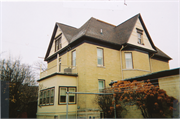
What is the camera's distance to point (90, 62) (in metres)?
15.9

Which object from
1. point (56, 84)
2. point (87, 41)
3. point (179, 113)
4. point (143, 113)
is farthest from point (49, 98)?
point (179, 113)

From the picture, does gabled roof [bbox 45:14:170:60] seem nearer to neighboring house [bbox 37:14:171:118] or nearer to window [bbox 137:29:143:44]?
neighboring house [bbox 37:14:171:118]

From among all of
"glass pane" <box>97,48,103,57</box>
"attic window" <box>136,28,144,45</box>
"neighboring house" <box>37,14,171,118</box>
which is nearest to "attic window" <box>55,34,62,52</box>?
"neighboring house" <box>37,14,171,118</box>

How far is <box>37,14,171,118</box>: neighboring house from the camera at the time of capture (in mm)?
15016

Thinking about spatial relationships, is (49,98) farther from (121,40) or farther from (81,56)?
(121,40)

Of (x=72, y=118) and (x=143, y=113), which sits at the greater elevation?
(x=143, y=113)

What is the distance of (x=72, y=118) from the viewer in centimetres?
1449

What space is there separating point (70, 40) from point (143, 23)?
9.02 meters

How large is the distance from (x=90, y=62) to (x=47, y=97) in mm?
5474

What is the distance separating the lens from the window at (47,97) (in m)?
15.6

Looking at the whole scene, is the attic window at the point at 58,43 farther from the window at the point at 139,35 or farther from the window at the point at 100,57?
the window at the point at 139,35

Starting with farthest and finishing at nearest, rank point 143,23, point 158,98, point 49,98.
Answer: point 143,23 < point 49,98 < point 158,98

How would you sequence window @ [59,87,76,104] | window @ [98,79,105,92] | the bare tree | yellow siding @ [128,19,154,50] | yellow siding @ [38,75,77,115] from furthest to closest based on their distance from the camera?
yellow siding @ [128,19,154,50], window @ [98,79,105,92], window @ [59,87,76,104], yellow siding @ [38,75,77,115], the bare tree

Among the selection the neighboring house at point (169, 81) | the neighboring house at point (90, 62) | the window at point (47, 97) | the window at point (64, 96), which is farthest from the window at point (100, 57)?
the neighboring house at point (169, 81)
